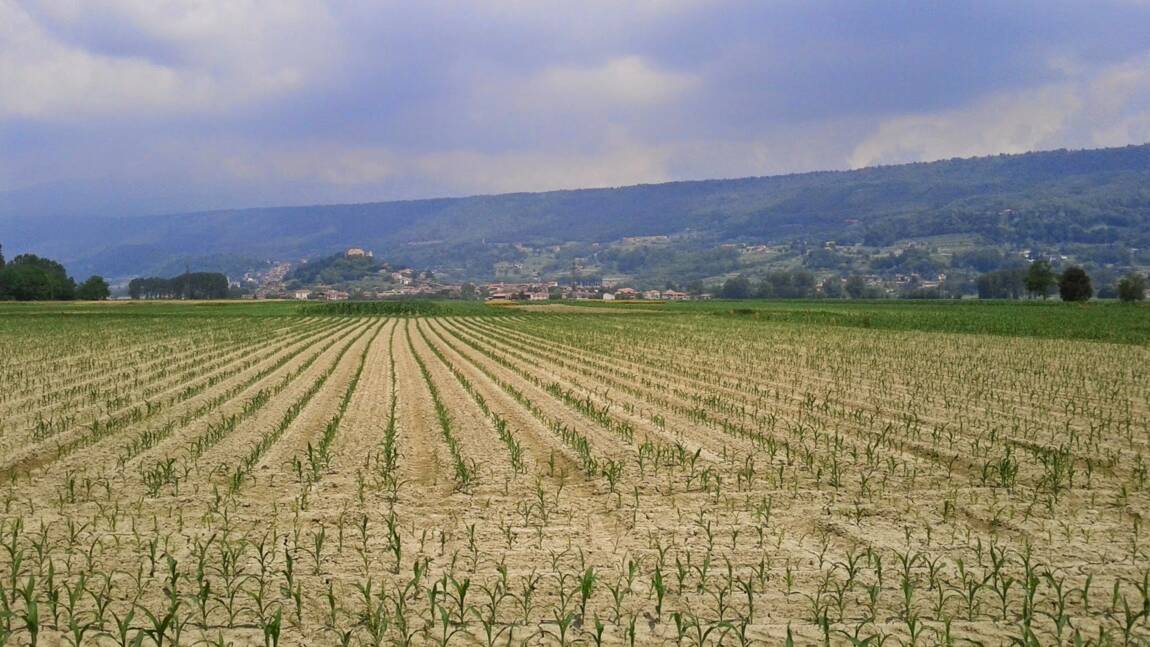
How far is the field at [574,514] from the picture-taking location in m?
5.20

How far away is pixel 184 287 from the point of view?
163m

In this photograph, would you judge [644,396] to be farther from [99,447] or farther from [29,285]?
[29,285]

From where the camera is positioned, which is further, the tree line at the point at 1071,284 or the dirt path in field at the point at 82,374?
the tree line at the point at 1071,284

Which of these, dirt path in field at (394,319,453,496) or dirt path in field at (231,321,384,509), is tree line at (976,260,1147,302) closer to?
dirt path in field at (394,319,453,496)

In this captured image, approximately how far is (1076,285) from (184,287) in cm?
15467

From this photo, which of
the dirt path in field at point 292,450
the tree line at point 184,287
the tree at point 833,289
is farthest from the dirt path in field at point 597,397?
the tree at point 833,289

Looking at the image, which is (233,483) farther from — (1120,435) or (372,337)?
(372,337)

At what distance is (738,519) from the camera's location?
7.45m

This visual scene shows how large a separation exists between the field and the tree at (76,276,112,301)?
380 ft

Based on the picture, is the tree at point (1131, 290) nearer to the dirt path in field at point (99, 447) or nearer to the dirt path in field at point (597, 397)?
the dirt path in field at point (597, 397)

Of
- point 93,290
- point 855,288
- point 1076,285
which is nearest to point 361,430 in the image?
point 1076,285

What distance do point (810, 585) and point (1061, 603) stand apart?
157 cm

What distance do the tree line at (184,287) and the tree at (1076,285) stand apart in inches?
5913

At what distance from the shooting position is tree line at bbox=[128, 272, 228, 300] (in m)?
163
